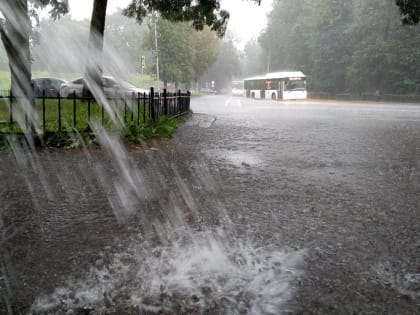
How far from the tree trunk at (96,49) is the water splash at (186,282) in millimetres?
13171

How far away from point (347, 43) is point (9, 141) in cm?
5192

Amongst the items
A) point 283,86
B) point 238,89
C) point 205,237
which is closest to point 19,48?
point 205,237

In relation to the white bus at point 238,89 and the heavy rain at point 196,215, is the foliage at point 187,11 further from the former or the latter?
→ the white bus at point 238,89

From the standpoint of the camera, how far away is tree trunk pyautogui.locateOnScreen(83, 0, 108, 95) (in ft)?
51.2

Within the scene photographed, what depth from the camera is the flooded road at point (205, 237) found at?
8.82 feet

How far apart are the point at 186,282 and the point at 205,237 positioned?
2.76ft

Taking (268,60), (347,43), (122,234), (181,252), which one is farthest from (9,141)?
(268,60)

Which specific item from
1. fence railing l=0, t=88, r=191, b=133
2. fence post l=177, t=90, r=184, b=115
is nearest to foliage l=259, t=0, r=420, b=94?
fence post l=177, t=90, r=184, b=115

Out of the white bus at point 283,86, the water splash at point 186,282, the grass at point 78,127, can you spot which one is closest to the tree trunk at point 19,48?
the grass at point 78,127

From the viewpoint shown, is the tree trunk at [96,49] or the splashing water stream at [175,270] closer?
the splashing water stream at [175,270]

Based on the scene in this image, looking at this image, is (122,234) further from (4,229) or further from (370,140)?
(370,140)

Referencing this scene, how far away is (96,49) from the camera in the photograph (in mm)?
15617

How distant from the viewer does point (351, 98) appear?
50.6 meters

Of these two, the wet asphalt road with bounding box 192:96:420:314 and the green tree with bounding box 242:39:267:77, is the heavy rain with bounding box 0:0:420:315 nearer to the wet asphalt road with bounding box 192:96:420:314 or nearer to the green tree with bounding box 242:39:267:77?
the wet asphalt road with bounding box 192:96:420:314
